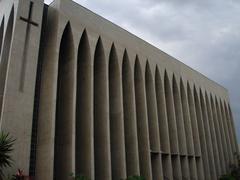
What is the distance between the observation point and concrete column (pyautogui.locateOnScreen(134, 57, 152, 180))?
82.9ft

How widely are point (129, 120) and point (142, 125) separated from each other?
1782mm

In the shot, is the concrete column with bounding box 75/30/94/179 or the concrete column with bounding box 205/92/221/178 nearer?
the concrete column with bounding box 75/30/94/179

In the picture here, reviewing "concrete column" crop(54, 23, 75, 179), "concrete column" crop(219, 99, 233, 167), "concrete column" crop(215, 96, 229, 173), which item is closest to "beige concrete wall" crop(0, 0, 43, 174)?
"concrete column" crop(54, 23, 75, 179)

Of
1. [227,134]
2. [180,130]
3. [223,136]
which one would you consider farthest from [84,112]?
[227,134]

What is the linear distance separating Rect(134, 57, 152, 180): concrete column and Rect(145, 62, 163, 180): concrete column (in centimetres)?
122

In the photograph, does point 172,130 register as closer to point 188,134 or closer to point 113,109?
point 188,134

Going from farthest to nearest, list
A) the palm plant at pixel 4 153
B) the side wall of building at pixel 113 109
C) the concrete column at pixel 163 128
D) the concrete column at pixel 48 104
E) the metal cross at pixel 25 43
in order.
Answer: the concrete column at pixel 163 128
the side wall of building at pixel 113 109
the metal cross at pixel 25 43
the concrete column at pixel 48 104
the palm plant at pixel 4 153

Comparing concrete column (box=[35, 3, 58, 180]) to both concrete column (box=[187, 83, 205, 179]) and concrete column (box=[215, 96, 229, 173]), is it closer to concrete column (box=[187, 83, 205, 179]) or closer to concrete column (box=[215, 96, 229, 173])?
concrete column (box=[187, 83, 205, 179])

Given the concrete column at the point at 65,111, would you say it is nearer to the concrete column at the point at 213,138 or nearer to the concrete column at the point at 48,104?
the concrete column at the point at 48,104

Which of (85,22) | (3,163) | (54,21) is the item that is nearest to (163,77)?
(85,22)

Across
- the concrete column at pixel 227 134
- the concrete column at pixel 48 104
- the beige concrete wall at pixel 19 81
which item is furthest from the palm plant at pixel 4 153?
the concrete column at pixel 227 134

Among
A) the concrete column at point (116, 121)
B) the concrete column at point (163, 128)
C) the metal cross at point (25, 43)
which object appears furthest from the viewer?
the concrete column at point (163, 128)

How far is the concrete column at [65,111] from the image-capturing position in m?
19.2

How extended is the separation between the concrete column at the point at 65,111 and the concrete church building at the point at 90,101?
0.23ft
